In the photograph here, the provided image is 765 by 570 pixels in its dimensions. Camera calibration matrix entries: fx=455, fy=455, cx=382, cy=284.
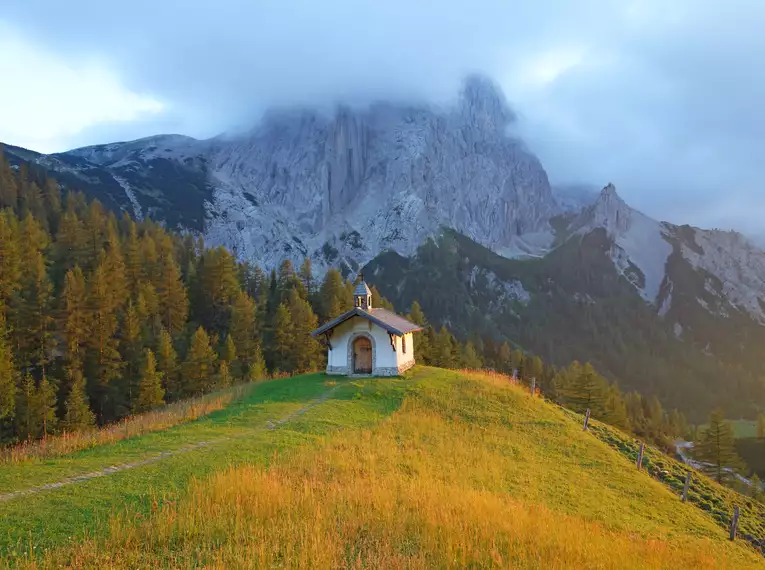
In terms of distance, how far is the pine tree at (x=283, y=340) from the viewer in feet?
199

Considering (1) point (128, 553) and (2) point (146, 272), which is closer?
(1) point (128, 553)

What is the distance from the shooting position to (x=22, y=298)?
4731 cm

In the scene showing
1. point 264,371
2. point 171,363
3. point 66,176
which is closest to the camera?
point 171,363

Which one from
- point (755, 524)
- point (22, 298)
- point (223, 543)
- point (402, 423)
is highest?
point (22, 298)

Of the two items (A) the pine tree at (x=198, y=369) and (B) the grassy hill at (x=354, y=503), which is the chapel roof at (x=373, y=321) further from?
(A) the pine tree at (x=198, y=369)

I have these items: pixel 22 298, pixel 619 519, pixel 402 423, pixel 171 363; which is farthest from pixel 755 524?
pixel 22 298

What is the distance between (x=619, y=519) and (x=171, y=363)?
48332 millimetres

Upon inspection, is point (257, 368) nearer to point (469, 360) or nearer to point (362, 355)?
point (362, 355)

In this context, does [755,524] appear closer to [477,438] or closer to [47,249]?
[477,438]

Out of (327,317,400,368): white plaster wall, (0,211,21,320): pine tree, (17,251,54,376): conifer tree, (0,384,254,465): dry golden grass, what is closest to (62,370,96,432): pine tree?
(17,251,54,376): conifer tree

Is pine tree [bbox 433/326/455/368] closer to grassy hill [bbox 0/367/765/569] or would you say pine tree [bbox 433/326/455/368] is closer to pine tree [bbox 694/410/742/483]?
pine tree [bbox 694/410/742/483]

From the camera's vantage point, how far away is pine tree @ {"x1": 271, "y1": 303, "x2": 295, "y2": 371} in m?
60.8

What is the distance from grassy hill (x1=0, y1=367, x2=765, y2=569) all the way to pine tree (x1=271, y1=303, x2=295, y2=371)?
34.7 meters

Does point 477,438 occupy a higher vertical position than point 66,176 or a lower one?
lower
